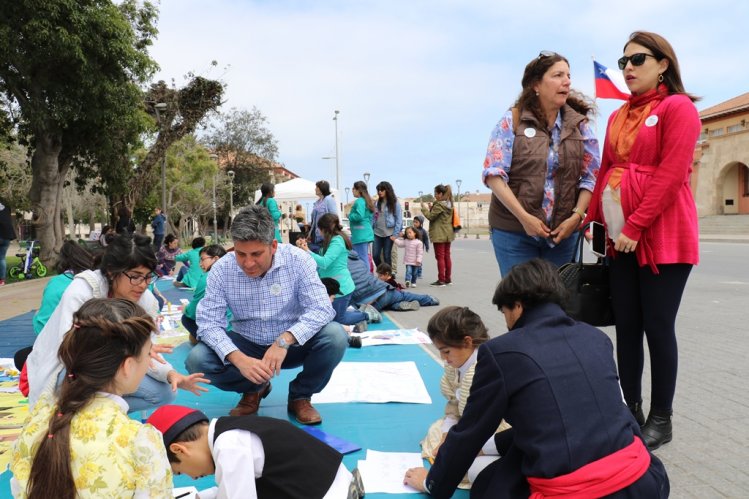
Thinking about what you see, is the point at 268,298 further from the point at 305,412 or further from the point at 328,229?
the point at 328,229


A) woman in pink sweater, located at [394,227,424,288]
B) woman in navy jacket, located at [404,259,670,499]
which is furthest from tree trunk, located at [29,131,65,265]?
woman in navy jacket, located at [404,259,670,499]

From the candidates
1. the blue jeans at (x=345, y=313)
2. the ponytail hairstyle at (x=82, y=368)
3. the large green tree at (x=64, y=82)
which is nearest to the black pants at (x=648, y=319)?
the ponytail hairstyle at (x=82, y=368)

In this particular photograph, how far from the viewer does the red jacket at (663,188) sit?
257cm

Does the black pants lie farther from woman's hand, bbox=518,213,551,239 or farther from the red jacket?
woman's hand, bbox=518,213,551,239

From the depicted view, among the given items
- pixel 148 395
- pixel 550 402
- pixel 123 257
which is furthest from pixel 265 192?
pixel 550 402

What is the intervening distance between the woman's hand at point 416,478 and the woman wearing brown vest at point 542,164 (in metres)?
1.17

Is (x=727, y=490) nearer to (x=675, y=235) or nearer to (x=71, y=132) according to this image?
(x=675, y=235)

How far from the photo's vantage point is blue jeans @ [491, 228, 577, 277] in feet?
9.99

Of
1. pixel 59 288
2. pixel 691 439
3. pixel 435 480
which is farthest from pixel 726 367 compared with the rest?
pixel 59 288

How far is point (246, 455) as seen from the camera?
6.44 ft

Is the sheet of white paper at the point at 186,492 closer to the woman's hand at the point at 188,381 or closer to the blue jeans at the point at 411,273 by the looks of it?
the woman's hand at the point at 188,381

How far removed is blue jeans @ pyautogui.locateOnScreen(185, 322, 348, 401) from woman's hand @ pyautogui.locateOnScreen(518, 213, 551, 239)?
1233mm

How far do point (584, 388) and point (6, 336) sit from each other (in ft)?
21.0

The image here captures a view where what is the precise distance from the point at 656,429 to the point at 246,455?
6.50ft
